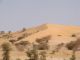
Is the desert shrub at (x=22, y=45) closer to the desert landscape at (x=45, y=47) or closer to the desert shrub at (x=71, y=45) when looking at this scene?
the desert landscape at (x=45, y=47)

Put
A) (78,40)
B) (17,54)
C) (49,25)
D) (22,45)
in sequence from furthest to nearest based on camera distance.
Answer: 1. (49,25)
2. (22,45)
3. (78,40)
4. (17,54)

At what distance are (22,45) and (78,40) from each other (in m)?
12.6

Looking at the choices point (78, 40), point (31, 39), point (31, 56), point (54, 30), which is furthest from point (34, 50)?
point (54, 30)

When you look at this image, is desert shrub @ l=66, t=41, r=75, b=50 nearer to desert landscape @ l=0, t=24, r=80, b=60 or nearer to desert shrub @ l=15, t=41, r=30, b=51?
desert landscape @ l=0, t=24, r=80, b=60

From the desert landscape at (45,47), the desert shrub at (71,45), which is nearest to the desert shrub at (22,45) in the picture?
the desert landscape at (45,47)

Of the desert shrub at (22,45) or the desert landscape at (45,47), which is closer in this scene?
the desert landscape at (45,47)

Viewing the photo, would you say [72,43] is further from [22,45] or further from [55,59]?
[55,59]

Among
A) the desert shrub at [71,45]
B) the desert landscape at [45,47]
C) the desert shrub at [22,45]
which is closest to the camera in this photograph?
the desert landscape at [45,47]

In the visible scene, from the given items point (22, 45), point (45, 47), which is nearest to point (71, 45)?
point (45, 47)

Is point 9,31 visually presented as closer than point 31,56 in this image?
No

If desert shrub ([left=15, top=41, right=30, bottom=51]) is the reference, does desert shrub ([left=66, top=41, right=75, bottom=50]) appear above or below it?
below

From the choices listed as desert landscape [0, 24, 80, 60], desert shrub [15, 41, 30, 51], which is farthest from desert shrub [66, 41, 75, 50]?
desert shrub [15, 41, 30, 51]

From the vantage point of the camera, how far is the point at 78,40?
68750 mm

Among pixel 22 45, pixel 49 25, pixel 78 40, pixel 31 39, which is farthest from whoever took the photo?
pixel 49 25
